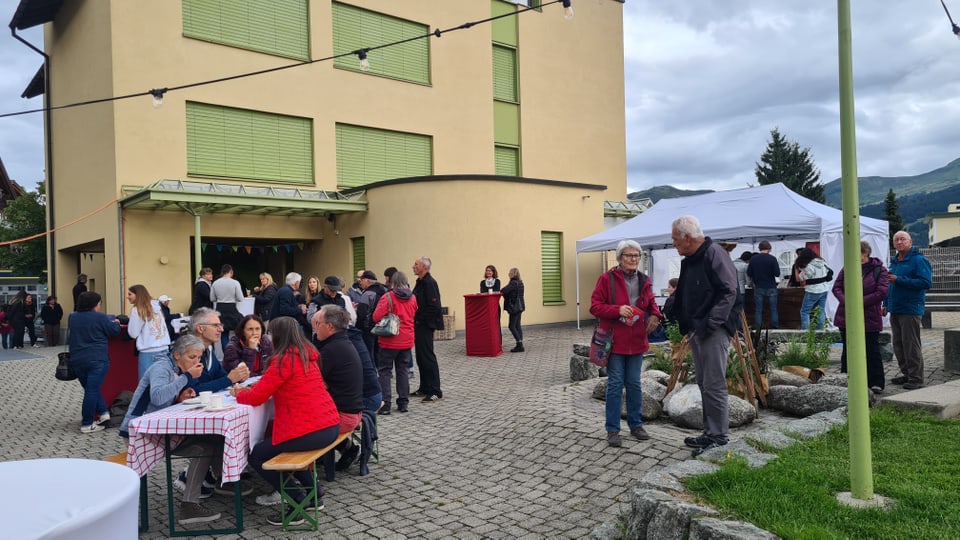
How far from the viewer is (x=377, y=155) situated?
66.5 ft

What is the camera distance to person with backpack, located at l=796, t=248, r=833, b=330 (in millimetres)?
11648

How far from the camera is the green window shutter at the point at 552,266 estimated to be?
18.3 m

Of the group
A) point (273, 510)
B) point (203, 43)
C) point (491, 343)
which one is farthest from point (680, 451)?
point (203, 43)

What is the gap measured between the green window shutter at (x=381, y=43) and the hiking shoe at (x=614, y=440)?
16.6 metres

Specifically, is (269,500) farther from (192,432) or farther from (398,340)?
(398,340)

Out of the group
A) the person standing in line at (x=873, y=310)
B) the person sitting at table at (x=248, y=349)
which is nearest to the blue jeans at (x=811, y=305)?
the person standing in line at (x=873, y=310)

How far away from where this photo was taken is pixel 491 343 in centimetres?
1276

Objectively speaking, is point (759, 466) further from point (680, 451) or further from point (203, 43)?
point (203, 43)

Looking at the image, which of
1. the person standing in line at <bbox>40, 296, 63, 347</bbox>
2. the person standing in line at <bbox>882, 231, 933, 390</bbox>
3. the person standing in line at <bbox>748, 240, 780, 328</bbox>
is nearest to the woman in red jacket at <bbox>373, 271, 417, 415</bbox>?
the person standing in line at <bbox>882, 231, 933, 390</bbox>

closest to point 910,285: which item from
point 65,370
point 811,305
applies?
point 811,305

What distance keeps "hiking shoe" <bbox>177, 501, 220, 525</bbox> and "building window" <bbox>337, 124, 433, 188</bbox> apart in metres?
15.5

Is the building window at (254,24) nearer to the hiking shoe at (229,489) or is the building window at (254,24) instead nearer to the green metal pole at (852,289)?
the hiking shoe at (229,489)

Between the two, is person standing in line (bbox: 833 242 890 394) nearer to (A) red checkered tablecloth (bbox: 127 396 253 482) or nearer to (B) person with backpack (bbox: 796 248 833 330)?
(B) person with backpack (bbox: 796 248 833 330)

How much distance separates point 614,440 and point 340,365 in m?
2.33
